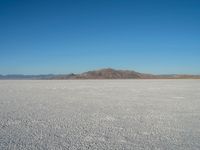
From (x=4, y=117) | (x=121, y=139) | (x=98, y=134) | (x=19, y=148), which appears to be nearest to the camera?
(x=19, y=148)

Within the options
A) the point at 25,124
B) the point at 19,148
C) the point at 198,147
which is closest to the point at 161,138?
the point at 198,147

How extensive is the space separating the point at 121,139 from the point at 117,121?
1454mm

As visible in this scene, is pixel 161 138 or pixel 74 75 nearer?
pixel 161 138

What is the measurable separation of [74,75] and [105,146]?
8590cm

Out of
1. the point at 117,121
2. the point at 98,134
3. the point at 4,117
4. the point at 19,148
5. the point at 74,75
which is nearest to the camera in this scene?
the point at 19,148

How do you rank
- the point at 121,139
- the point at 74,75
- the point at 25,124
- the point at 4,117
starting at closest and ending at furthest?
the point at 121,139
the point at 25,124
the point at 4,117
the point at 74,75

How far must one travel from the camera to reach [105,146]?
3646 mm

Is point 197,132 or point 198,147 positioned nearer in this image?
point 198,147

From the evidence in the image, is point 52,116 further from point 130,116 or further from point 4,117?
point 130,116

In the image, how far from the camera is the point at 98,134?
4328 mm

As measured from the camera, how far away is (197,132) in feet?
14.9

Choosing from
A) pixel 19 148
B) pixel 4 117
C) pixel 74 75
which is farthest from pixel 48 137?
pixel 74 75

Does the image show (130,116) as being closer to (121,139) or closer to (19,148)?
(121,139)

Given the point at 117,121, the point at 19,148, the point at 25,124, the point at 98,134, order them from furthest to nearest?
the point at 117,121, the point at 25,124, the point at 98,134, the point at 19,148
